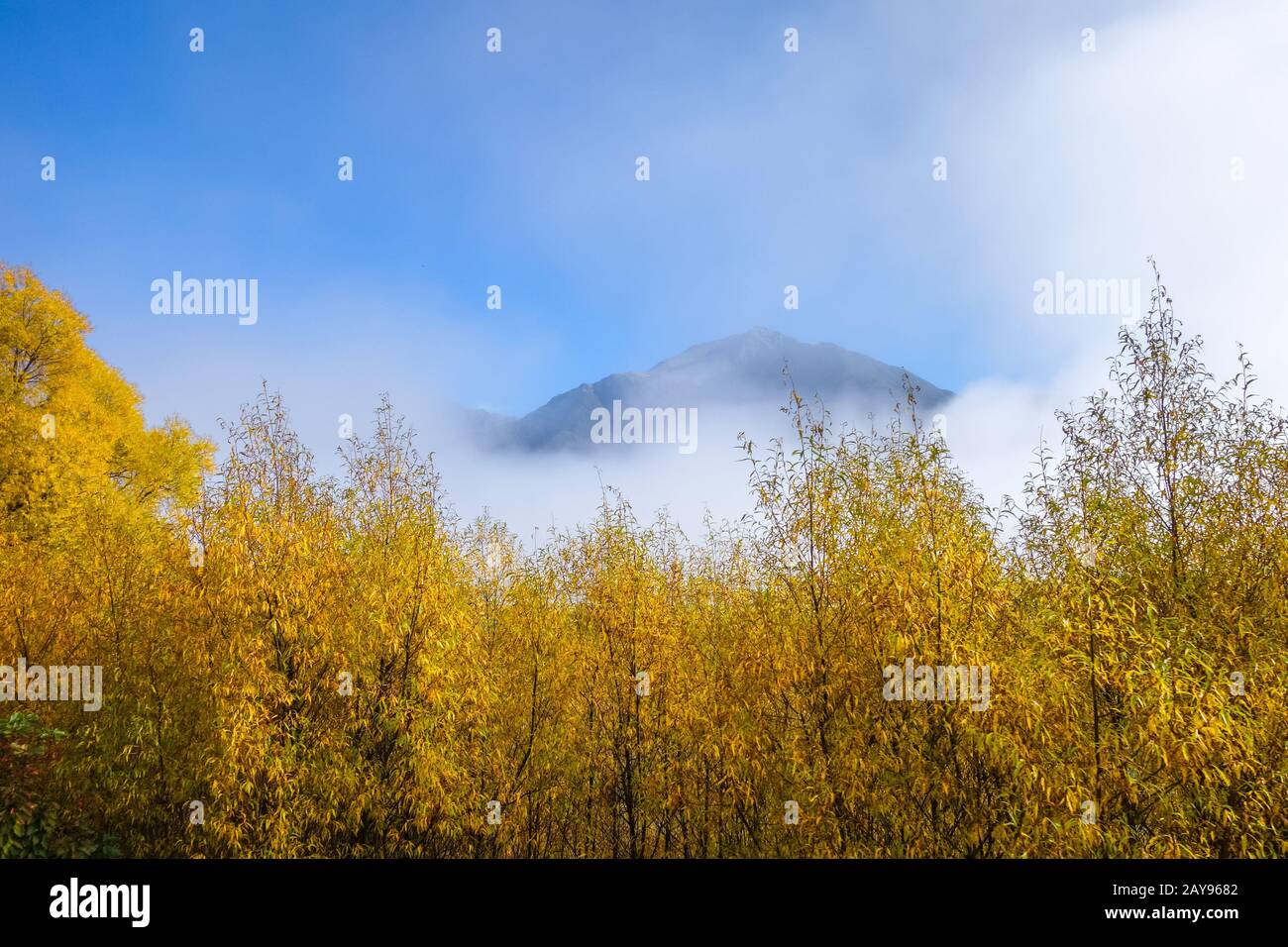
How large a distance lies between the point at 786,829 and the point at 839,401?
165 m

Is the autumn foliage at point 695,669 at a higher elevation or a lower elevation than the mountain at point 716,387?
lower

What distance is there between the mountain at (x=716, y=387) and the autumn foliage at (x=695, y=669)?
14273 cm

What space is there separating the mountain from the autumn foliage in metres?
143

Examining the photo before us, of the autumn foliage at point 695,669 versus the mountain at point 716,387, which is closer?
the autumn foliage at point 695,669

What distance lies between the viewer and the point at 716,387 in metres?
172

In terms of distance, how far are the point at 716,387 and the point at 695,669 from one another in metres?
167

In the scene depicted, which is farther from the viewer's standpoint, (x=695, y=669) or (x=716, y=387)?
(x=716, y=387)

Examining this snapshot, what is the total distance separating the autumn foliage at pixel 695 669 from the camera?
17.3ft

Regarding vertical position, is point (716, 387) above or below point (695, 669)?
above

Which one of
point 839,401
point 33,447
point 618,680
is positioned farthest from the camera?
point 839,401

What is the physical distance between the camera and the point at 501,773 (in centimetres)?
874
